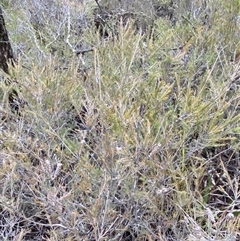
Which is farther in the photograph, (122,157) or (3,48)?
(3,48)

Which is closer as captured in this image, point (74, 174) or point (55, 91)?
point (74, 174)

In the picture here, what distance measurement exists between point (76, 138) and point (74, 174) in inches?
9.3

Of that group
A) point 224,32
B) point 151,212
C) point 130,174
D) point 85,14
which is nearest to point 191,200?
point 151,212

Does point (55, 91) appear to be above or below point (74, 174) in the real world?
above

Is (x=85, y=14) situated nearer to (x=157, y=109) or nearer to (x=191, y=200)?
(x=157, y=109)

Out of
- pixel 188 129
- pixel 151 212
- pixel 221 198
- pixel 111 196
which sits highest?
pixel 188 129

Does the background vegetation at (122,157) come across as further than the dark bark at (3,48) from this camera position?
No

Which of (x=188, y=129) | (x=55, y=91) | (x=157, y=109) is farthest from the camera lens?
(x=55, y=91)

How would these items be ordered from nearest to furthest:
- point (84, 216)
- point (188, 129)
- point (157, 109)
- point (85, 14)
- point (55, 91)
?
1. point (84, 216)
2. point (188, 129)
3. point (157, 109)
4. point (55, 91)
5. point (85, 14)

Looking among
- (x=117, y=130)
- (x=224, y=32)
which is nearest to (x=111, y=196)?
(x=117, y=130)

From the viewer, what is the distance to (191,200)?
5.40ft

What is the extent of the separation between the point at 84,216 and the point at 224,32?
169 cm

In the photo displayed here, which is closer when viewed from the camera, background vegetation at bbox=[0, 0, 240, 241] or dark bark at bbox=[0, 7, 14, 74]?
background vegetation at bbox=[0, 0, 240, 241]

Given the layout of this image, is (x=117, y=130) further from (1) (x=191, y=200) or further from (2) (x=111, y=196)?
(1) (x=191, y=200)
